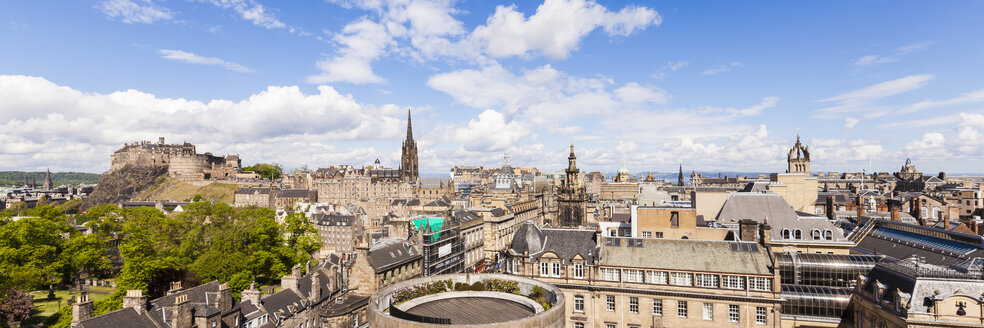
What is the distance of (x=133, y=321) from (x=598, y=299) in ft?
120

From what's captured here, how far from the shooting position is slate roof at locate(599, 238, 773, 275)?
38.4 metres

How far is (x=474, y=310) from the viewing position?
66.5 feet

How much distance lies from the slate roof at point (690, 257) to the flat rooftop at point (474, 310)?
879 inches

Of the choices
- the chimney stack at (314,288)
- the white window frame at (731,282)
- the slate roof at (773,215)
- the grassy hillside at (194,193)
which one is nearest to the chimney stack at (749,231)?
the slate roof at (773,215)

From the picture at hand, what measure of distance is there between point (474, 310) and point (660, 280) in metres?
25.4

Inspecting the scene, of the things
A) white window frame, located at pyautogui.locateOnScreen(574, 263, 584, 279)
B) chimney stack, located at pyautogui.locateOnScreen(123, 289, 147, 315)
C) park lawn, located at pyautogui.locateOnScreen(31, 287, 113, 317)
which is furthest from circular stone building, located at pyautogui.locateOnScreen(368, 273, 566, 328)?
park lawn, located at pyautogui.locateOnScreen(31, 287, 113, 317)

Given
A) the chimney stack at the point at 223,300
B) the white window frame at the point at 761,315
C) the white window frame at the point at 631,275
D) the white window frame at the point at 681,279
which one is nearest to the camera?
the white window frame at the point at 761,315

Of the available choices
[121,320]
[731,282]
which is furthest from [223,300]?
[731,282]

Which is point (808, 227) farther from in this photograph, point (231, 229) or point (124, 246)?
point (124, 246)

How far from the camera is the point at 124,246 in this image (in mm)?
61719

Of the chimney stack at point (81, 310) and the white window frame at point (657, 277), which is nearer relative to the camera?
the chimney stack at point (81, 310)

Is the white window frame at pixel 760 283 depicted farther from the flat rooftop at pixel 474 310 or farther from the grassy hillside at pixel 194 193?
the grassy hillside at pixel 194 193

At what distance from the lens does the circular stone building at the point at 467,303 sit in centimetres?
1697

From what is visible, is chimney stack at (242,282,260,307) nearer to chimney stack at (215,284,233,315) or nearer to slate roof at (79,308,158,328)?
chimney stack at (215,284,233,315)
